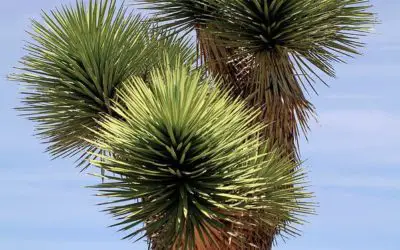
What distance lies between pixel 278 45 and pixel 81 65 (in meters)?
1.98

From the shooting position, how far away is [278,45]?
30.3 ft

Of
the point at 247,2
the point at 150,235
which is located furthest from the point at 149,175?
the point at 247,2

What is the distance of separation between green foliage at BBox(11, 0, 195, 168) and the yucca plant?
0.67m

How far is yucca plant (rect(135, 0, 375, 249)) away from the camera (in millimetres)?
9172

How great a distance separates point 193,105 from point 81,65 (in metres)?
1.94

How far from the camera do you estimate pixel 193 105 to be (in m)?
7.81

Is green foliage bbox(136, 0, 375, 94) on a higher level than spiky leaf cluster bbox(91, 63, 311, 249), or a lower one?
higher

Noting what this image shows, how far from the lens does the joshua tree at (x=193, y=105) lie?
786cm

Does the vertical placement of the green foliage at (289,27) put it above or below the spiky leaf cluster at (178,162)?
above

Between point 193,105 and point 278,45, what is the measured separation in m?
1.76

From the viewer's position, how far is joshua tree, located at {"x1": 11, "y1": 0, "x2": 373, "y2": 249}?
7.86 metres

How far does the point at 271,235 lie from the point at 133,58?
87.6 inches

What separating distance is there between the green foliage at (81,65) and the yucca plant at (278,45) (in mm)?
672

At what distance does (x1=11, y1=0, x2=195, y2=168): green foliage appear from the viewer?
30.1ft
